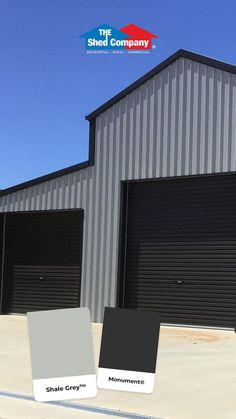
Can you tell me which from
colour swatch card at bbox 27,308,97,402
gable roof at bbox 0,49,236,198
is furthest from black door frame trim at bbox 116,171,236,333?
colour swatch card at bbox 27,308,97,402

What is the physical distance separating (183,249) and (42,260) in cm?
541

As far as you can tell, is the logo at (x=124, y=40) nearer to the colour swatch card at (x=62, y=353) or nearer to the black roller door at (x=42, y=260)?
the black roller door at (x=42, y=260)

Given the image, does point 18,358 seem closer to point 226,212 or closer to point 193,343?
point 193,343

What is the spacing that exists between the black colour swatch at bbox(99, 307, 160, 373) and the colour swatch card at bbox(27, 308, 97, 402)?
0.62 ft

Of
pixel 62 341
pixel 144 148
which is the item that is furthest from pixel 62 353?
pixel 144 148

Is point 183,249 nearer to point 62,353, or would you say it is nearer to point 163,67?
point 163,67

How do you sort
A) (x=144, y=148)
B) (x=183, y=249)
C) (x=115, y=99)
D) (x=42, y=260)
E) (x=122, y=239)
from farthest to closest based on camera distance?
(x=42, y=260)
(x=115, y=99)
(x=122, y=239)
(x=144, y=148)
(x=183, y=249)

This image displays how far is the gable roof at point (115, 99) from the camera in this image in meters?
15.3

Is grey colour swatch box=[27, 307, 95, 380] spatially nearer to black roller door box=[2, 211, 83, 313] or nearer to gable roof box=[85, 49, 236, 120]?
gable roof box=[85, 49, 236, 120]

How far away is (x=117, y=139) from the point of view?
56.0ft

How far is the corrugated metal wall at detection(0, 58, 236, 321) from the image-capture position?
15164 mm

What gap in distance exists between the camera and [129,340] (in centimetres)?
280

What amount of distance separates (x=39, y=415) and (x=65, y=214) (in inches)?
520

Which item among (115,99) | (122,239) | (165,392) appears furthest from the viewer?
(115,99)
